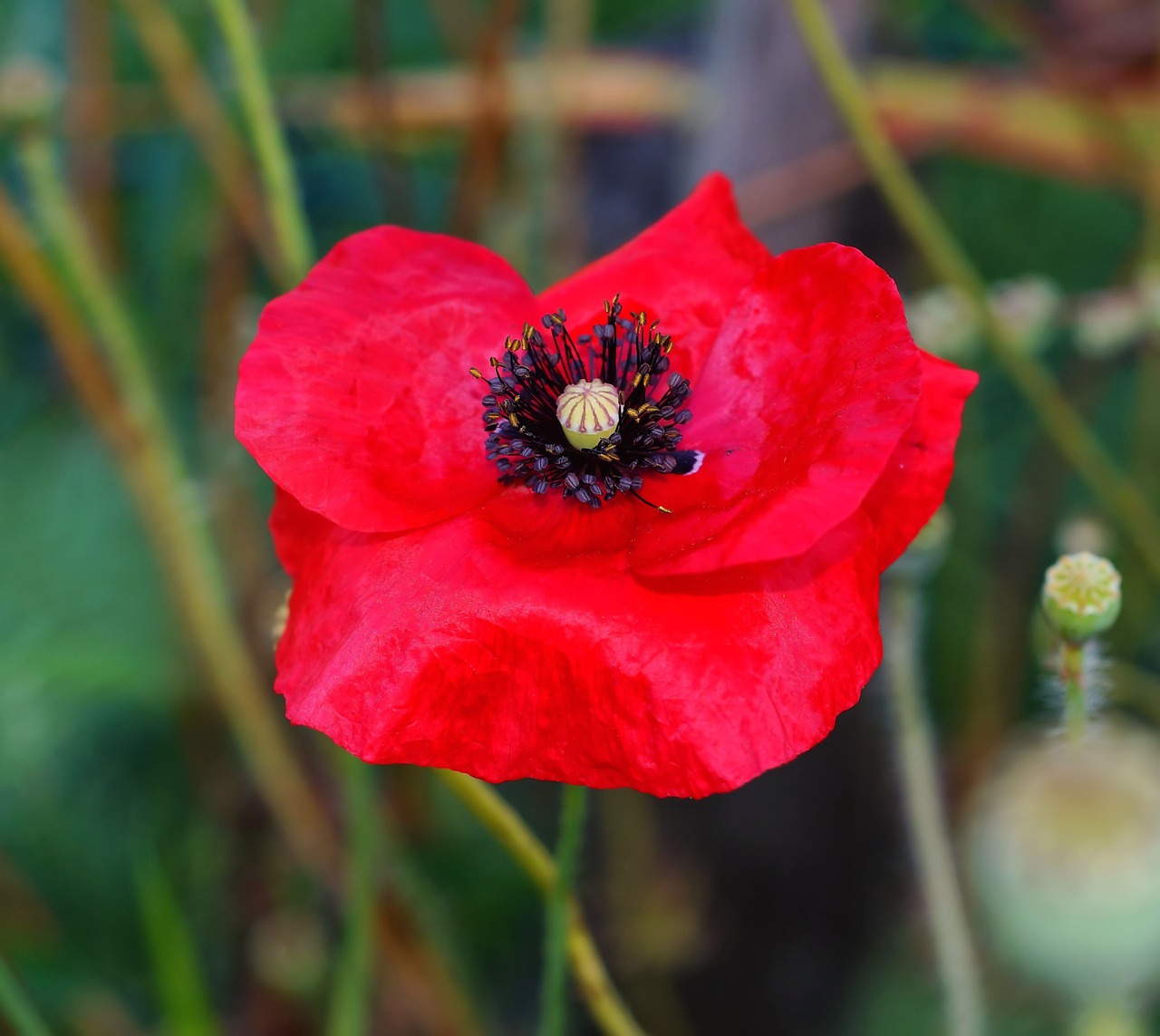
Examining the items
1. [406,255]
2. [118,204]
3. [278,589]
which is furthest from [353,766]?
[118,204]

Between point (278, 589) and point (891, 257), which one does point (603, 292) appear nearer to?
point (278, 589)

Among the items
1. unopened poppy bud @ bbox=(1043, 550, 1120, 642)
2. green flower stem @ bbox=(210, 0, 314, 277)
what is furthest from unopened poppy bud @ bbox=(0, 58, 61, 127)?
unopened poppy bud @ bbox=(1043, 550, 1120, 642)

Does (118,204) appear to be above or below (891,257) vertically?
above

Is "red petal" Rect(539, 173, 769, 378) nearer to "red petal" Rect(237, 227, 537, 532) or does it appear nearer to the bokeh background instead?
"red petal" Rect(237, 227, 537, 532)

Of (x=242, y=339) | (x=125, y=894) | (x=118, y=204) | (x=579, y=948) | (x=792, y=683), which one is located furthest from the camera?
(x=118, y=204)

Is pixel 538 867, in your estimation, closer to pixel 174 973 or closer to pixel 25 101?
pixel 174 973

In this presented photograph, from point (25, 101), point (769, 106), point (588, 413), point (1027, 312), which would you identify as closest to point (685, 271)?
point (588, 413)
